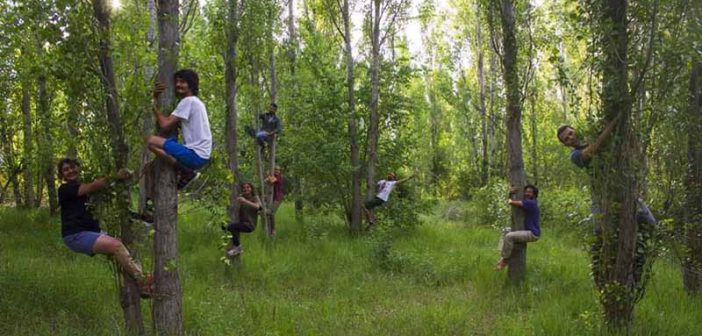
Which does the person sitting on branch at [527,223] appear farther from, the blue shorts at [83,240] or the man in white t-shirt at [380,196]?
the blue shorts at [83,240]

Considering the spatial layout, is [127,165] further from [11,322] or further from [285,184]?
[285,184]

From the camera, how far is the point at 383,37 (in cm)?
1205

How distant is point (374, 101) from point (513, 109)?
16.6ft

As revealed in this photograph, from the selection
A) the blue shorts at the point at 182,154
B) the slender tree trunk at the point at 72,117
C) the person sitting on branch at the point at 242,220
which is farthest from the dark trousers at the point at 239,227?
the blue shorts at the point at 182,154

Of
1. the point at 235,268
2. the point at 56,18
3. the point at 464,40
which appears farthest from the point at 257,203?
the point at 464,40

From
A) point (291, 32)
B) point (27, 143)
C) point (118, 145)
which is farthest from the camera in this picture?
point (291, 32)

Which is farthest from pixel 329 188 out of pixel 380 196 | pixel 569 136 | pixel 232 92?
pixel 569 136

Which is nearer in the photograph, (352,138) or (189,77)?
(189,77)

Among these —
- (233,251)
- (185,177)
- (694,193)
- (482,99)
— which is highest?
(482,99)

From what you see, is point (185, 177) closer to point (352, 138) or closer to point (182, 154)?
point (182, 154)

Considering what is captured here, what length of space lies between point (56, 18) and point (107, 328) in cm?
330

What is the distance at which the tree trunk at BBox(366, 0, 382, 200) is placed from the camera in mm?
11969

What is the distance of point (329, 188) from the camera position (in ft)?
42.6

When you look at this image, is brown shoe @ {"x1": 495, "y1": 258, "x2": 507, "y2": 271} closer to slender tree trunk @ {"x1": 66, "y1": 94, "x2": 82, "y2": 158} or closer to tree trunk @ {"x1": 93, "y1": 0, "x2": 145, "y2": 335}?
tree trunk @ {"x1": 93, "y1": 0, "x2": 145, "y2": 335}
